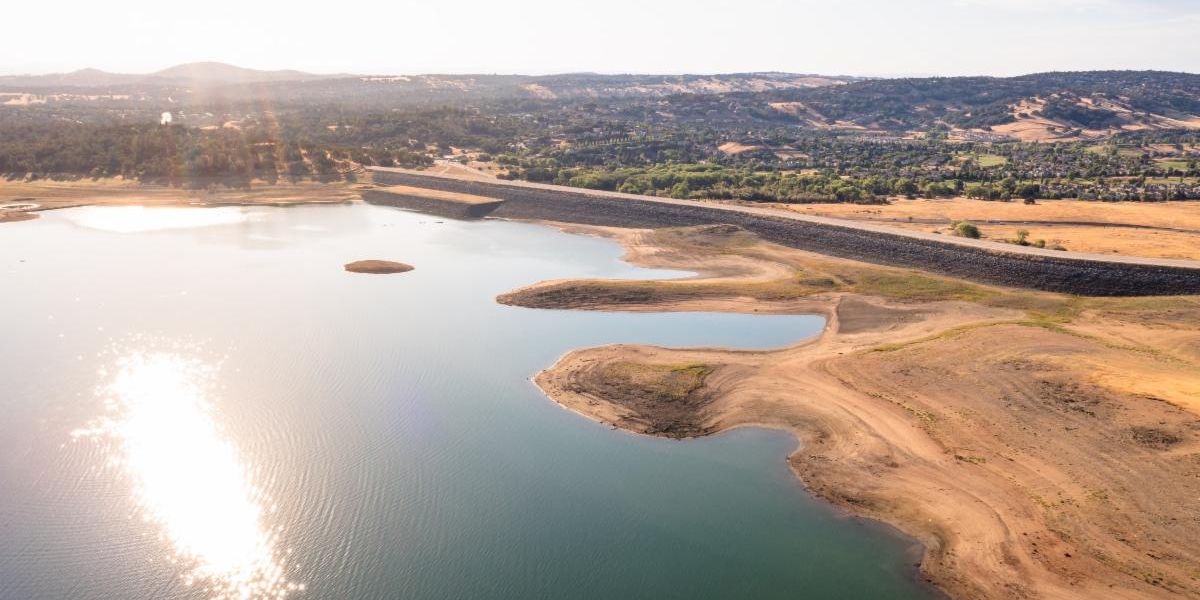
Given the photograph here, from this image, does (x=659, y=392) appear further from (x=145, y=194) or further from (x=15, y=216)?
(x=145, y=194)

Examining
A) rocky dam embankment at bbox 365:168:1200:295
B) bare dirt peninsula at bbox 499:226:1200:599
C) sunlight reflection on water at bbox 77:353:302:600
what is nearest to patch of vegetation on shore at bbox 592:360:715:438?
bare dirt peninsula at bbox 499:226:1200:599

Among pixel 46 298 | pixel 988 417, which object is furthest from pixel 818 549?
pixel 46 298

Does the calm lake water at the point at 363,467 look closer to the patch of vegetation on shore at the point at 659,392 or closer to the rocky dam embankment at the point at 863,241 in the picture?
the patch of vegetation on shore at the point at 659,392

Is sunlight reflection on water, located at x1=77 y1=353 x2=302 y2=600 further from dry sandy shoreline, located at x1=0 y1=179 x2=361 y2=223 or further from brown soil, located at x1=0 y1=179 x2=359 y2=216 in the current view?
brown soil, located at x1=0 y1=179 x2=359 y2=216

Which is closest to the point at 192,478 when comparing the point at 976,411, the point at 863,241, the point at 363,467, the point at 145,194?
the point at 363,467

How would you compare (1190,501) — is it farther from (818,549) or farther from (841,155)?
(841,155)

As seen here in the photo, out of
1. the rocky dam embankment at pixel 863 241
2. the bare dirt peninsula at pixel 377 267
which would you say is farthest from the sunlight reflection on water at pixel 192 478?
the rocky dam embankment at pixel 863 241
